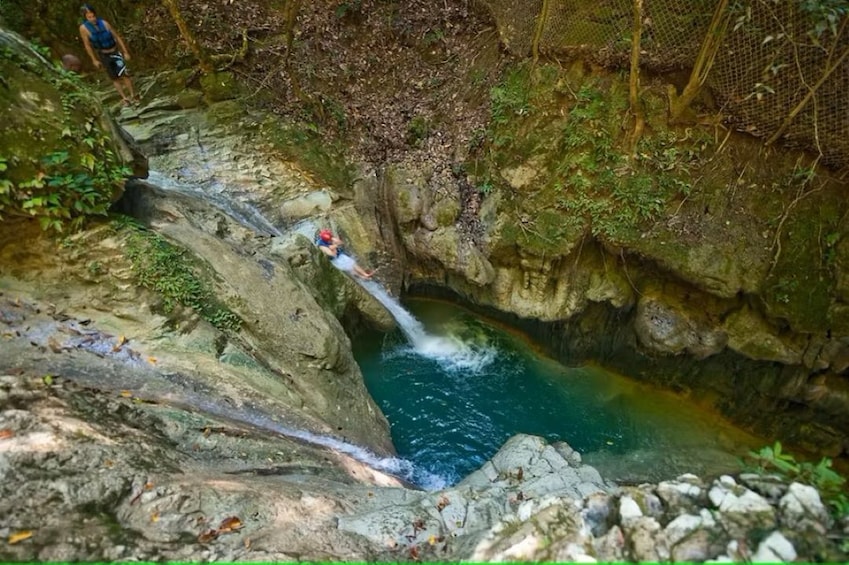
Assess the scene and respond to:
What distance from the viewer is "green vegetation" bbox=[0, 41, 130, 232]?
189 inches

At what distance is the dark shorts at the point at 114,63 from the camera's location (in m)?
8.42

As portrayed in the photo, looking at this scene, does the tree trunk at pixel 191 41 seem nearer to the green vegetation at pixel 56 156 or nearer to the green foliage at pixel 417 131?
the green vegetation at pixel 56 156

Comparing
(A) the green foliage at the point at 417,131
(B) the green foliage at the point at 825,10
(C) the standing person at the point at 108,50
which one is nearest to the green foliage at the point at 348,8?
(A) the green foliage at the point at 417,131

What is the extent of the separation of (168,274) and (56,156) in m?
1.65

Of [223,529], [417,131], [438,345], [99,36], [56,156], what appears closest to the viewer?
[223,529]

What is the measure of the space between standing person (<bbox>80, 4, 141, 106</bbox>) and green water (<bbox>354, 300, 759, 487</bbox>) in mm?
6816

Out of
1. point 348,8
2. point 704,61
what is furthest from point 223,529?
point 348,8

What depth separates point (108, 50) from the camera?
27.3 feet

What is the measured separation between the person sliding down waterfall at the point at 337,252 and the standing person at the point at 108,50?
4.78m

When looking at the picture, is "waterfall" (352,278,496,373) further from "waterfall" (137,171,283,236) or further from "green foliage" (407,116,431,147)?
"green foliage" (407,116,431,147)

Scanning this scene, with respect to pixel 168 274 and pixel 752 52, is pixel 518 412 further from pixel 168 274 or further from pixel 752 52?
pixel 752 52

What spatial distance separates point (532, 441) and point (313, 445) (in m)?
3.18

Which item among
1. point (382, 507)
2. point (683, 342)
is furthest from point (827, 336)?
point (382, 507)

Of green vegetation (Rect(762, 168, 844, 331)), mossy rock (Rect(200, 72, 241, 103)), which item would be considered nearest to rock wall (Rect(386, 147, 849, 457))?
green vegetation (Rect(762, 168, 844, 331))
